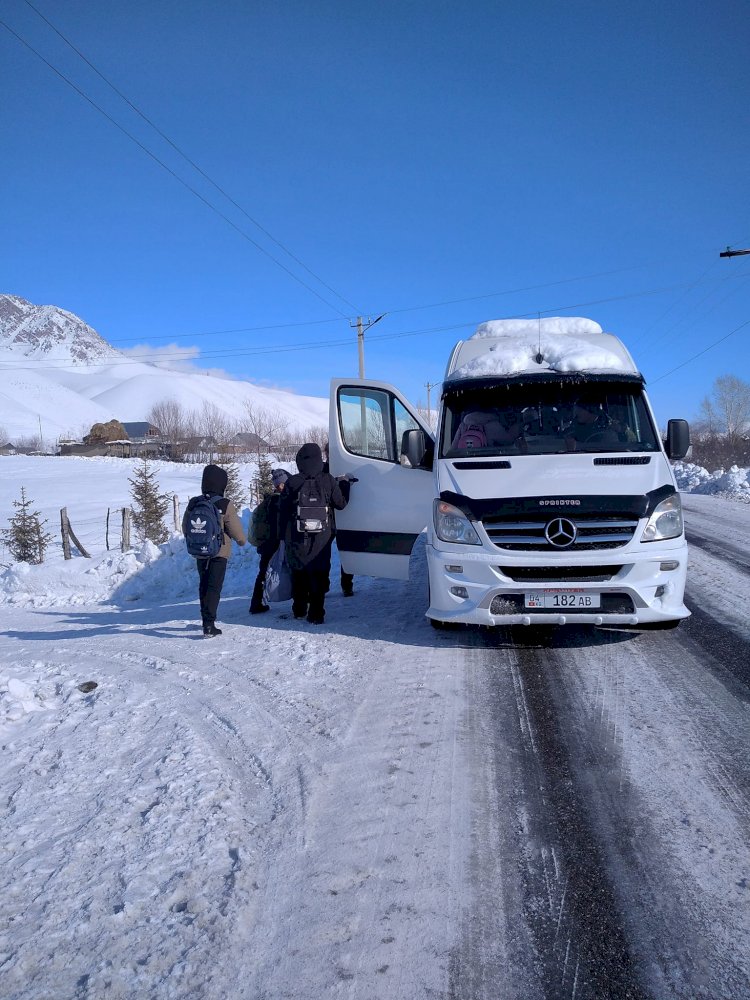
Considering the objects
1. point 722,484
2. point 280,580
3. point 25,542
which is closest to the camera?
point 280,580

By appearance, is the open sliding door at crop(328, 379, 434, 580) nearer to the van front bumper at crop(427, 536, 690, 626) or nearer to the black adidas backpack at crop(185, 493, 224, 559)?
the black adidas backpack at crop(185, 493, 224, 559)

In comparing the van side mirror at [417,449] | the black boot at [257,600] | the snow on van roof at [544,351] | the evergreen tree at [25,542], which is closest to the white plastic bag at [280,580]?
the black boot at [257,600]

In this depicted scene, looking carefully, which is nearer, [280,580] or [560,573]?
[560,573]

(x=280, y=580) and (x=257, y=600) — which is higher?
(x=280, y=580)

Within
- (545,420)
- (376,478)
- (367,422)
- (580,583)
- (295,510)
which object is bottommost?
(580,583)

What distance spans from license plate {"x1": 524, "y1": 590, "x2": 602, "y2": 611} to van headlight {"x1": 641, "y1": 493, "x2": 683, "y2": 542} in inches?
24.0

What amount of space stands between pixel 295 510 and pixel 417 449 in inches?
54.6

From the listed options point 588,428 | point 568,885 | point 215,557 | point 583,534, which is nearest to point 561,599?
point 583,534

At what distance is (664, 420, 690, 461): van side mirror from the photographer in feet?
19.0

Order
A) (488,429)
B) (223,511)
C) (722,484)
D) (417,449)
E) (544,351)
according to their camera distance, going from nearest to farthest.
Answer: (488,429), (417,449), (223,511), (544,351), (722,484)

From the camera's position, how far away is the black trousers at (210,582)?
6.14 metres

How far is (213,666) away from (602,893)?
3.71 metres

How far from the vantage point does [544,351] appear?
650 centimetres

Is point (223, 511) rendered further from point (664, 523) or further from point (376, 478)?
point (664, 523)
